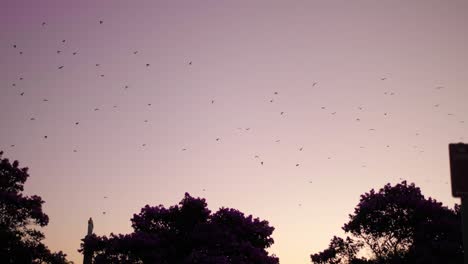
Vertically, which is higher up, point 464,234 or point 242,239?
point 242,239

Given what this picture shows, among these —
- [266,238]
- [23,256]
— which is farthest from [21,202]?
[266,238]

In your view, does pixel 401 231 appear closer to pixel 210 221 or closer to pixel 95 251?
pixel 210 221

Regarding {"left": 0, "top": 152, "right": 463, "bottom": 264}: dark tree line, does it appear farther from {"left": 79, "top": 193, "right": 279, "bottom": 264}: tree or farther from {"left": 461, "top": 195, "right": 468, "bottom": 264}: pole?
{"left": 461, "top": 195, "right": 468, "bottom": 264}: pole

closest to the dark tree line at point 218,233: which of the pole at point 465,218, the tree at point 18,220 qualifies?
the tree at point 18,220

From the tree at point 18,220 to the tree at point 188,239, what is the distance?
334 centimetres

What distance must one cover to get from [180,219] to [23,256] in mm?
9294

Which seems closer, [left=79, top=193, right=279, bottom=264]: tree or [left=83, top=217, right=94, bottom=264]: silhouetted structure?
[left=79, top=193, right=279, bottom=264]: tree

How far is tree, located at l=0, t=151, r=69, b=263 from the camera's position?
24.3 m

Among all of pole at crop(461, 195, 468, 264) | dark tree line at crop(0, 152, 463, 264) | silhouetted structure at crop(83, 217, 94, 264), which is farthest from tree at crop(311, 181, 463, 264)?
pole at crop(461, 195, 468, 264)

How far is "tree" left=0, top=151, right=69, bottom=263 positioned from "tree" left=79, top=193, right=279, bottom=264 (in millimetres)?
3341

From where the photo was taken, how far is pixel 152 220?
29.8 m

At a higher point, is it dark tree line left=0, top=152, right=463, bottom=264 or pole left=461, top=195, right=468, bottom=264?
dark tree line left=0, top=152, right=463, bottom=264

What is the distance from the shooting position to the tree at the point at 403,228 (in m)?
28.7

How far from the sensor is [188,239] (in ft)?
92.9
